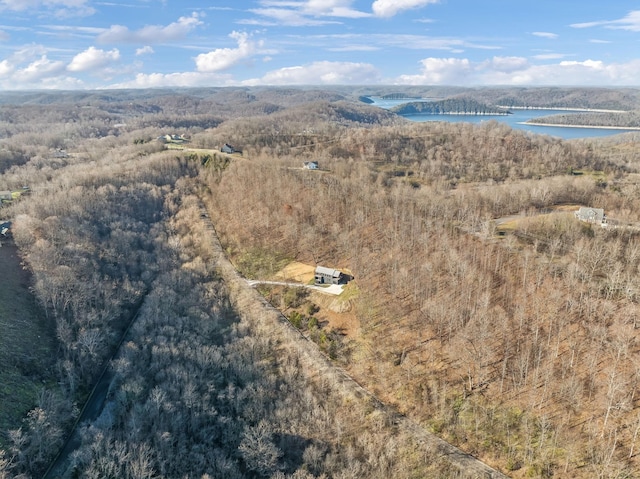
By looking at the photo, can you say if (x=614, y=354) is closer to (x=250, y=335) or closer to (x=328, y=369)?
(x=328, y=369)

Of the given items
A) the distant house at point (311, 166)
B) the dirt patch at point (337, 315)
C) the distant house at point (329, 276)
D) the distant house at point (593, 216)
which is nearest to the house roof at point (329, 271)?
the distant house at point (329, 276)

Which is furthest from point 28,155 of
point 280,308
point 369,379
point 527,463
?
point 527,463

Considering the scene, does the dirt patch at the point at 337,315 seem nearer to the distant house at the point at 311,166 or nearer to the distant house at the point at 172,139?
the distant house at the point at 311,166

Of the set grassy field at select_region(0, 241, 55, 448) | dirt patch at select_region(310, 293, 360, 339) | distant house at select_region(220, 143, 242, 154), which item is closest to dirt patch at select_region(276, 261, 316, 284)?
dirt patch at select_region(310, 293, 360, 339)

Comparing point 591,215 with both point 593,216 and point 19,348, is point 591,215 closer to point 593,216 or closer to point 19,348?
point 593,216

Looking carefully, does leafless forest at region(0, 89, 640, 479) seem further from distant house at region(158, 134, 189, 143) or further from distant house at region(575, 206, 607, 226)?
distant house at region(158, 134, 189, 143)

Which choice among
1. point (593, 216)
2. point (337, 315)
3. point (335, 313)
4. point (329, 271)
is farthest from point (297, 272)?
point (593, 216)
